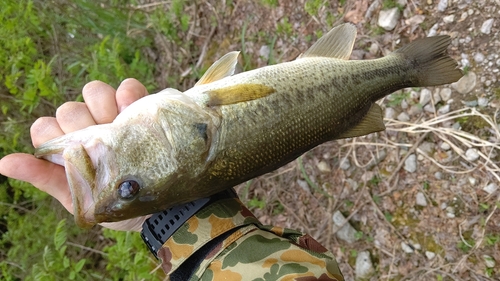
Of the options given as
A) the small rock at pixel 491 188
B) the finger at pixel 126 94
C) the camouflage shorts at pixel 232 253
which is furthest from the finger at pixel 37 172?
the small rock at pixel 491 188

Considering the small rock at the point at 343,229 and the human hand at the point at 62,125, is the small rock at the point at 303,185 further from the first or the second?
the human hand at the point at 62,125

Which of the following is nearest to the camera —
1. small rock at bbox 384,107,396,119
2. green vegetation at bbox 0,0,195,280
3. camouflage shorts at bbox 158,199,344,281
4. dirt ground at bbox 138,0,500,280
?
camouflage shorts at bbox 158,199,344,281

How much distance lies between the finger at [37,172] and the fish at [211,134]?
96mm

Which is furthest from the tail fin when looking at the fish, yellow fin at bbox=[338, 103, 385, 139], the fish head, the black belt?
the black belt

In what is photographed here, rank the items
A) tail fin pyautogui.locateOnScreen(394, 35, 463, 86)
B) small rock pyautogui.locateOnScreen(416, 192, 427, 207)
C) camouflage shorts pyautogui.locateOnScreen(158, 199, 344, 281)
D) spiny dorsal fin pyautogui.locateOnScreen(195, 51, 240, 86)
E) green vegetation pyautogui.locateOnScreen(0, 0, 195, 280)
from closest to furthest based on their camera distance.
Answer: camouflage shorts pyautogui.locateOnScreen(158, 199, 344, 281) → spiny dorsal fin pyautogui.locateOnScreen(195, 51, 240, 86) → tail fin pyautogui.locateOnScreen(394, 35, 463, 86) → small rock pyautogui.locateOnScreen(416, 192, 427, 207) → green vegetation pyautogui.locateOnScreen(0, 0, 195, 280)

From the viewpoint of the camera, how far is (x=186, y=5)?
497cm

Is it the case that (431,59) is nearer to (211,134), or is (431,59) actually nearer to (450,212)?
(450,212)

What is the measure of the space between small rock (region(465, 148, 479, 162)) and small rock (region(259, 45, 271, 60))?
2.16 meters

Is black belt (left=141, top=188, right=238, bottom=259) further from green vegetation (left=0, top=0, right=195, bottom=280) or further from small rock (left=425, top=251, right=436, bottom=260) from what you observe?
small rock (left=425, top=251, right=436, bottom=260)

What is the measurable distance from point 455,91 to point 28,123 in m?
4.43

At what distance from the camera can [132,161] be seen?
2041mm

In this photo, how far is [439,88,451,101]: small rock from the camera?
3.50 m

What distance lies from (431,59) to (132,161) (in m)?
2.01

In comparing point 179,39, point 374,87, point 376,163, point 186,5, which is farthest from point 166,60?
point 374,87
